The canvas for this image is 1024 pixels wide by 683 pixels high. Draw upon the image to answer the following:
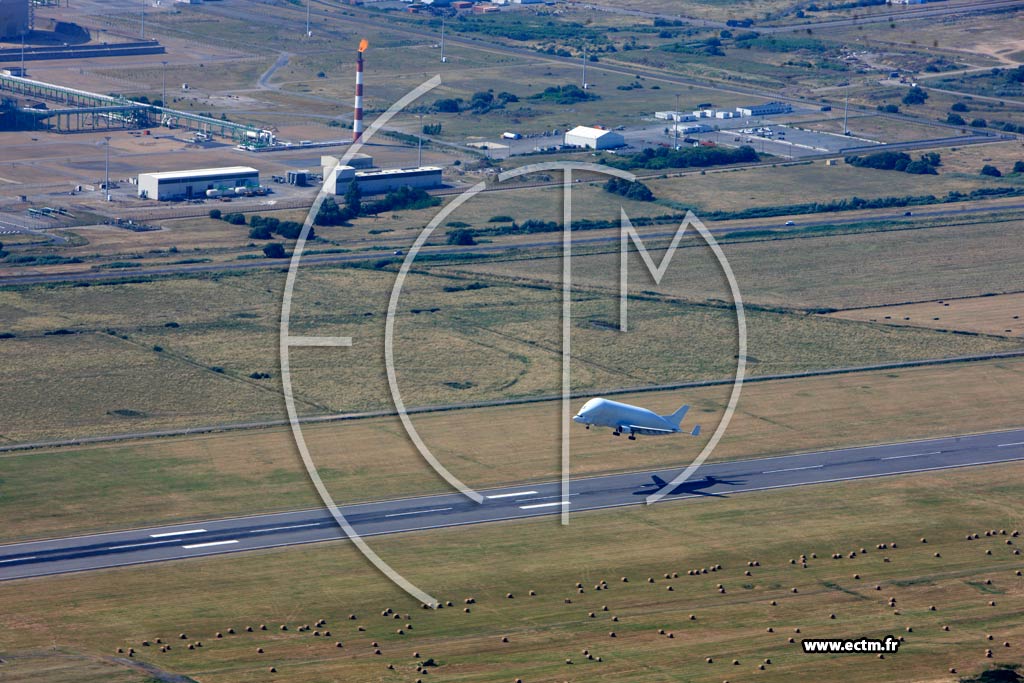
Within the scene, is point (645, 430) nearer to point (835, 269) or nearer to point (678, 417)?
point (678, 417)

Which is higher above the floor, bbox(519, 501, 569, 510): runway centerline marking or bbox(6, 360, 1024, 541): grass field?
bbox(6, 360, 1024, 541): grass field

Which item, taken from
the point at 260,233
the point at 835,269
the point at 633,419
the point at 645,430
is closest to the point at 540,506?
the point at 633,419

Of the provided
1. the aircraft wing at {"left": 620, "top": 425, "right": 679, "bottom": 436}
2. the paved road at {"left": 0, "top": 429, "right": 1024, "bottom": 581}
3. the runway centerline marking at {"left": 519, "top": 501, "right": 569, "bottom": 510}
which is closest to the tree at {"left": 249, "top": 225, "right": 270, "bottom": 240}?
the paved road at {"left": 0, "top": 429, "right": 1024, "bottom": 581}

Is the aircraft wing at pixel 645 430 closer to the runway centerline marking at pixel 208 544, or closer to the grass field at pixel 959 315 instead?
the runway centerline marking at pixel 208 544

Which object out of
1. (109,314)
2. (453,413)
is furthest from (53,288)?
(453,413)

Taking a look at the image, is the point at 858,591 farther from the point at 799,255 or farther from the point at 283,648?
the point at 799,255

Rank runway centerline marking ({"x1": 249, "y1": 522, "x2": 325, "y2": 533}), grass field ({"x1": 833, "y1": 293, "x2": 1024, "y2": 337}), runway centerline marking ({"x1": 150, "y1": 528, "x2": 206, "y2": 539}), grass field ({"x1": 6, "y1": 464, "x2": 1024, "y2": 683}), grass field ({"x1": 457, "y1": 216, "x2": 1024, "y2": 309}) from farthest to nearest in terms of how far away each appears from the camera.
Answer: grass field ({"x1": 457, "y1": 216, "x2": 1024, "y2": 309}), grass field ({"x1": 833, "y1": 293, "x2": 1024, "y2": 337}), runway centerline marking ({"x1": 249, "y1": 522, "x2": 325, "y2": 533}), runway centerline marking ({"x1": 150, "y1": 528, "x2": 206, "y2": 539}), grass field ({"x1": 6, "y1": 464, "x2": 1024, "y2": 683})

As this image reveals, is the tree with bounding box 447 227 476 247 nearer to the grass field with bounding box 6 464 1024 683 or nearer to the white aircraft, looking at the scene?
the white aircraft
